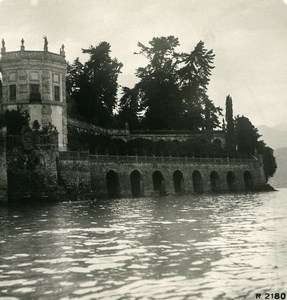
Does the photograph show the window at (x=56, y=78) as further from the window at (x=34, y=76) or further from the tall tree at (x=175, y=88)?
the tall tree at (x=175, y=88)

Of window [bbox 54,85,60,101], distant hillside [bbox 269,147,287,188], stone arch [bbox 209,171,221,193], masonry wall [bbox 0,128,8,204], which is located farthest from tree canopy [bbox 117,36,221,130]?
distant hillside [bbox 269,147,287,188]

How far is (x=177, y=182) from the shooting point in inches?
2699

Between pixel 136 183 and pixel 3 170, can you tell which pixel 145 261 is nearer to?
pixel 3 170

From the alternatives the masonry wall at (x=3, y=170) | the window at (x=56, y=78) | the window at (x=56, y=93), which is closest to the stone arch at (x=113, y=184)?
the window at (x=56, y=93)

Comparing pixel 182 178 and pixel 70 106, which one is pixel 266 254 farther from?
pixel 70 106

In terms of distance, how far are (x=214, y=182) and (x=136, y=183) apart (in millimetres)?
12827

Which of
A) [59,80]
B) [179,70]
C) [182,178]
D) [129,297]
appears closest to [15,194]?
[59,80]

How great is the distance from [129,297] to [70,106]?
61804mm

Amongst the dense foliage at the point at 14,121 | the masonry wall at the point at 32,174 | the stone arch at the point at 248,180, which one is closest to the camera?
the masonry wall at the point at 32,174

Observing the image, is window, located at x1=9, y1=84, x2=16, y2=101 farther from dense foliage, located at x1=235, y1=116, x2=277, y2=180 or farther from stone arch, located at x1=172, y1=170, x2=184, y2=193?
dense foliage, located at x1=235, y1=116, x2=277, y2=180

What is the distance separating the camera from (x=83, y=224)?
26078 millimetres

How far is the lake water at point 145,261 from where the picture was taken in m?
11.7

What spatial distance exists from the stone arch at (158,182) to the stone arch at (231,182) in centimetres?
1149

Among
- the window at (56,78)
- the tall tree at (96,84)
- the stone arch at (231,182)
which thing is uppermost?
the tall tree at (96,84)
